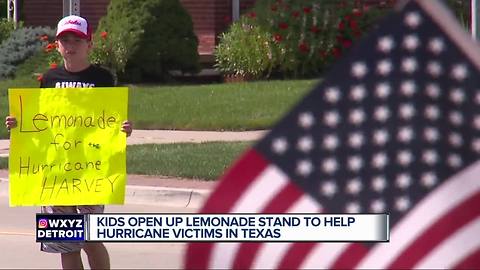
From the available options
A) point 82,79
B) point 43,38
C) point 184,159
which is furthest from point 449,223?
point 43,38

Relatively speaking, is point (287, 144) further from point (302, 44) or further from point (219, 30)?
point (219, 30)

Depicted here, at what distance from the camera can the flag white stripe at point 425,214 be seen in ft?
6.69

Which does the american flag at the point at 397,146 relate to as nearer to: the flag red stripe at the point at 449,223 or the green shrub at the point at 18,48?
the flag red stripe at the point at 449,223

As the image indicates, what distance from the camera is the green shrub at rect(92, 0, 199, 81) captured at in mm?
24359

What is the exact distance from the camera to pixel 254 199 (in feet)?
7.36

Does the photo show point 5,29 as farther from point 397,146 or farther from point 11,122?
point 397,146

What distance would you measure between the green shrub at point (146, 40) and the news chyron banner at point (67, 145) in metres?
18.1

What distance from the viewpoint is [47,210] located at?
20.5 ft

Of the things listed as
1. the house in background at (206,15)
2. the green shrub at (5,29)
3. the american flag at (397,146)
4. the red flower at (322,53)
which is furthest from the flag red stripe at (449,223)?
the house in background at (206,15)

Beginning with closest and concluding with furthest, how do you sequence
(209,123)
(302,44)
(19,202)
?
(19,202), (209,123), (302,44)

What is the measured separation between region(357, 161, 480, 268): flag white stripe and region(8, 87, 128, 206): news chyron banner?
A: 4.07 meters

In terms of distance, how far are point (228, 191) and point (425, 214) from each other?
36 centimetres

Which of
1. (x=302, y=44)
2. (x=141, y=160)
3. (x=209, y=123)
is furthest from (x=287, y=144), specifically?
(x=302, y=44)

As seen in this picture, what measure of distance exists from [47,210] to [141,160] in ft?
27.3
